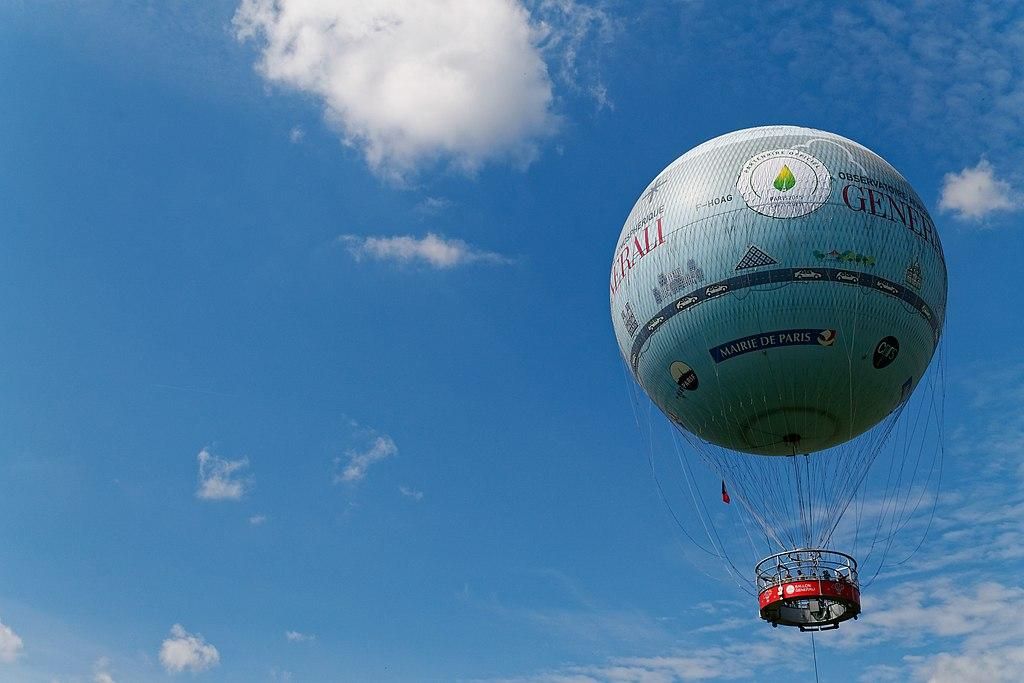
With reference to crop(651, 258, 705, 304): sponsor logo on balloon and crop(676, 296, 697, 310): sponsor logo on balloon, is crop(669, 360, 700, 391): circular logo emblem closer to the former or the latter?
crop(676, 296, 697, 310): sponsor logo on balloon

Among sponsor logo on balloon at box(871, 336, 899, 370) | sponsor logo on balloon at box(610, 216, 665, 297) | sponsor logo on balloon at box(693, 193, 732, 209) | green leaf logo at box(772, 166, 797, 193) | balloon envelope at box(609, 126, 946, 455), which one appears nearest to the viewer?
balloon envelope at box(609, 126, 946, 455)

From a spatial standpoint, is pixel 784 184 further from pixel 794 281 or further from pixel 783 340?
pixel 783 340

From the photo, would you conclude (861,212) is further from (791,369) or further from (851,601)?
(851,601)

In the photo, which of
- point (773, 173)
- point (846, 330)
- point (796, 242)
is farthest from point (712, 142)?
point (846, 330)

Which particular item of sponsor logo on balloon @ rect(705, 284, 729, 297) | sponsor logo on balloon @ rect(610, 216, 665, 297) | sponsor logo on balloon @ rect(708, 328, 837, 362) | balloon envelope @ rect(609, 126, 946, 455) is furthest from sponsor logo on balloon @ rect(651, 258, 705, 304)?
sponsor logo on balloon @ rect(708, 328, 837, 362)

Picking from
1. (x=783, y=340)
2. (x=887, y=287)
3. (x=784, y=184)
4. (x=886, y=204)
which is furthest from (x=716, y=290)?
(x=886, y=204)

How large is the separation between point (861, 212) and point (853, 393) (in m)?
5.80

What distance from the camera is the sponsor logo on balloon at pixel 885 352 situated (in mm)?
30969

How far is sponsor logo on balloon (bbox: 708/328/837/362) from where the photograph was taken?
→ 30391 mm

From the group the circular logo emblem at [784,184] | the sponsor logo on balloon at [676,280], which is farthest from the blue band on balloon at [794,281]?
the circular logo emblem at [784,184]

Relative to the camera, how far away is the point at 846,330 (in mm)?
30359

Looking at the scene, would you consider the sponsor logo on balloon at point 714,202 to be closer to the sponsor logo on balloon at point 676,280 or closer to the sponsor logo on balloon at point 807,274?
the sponsor logo on balloon at point 676,280

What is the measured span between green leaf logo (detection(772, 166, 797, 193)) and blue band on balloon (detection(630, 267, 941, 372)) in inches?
100

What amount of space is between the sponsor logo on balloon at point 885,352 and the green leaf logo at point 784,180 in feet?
18.3
